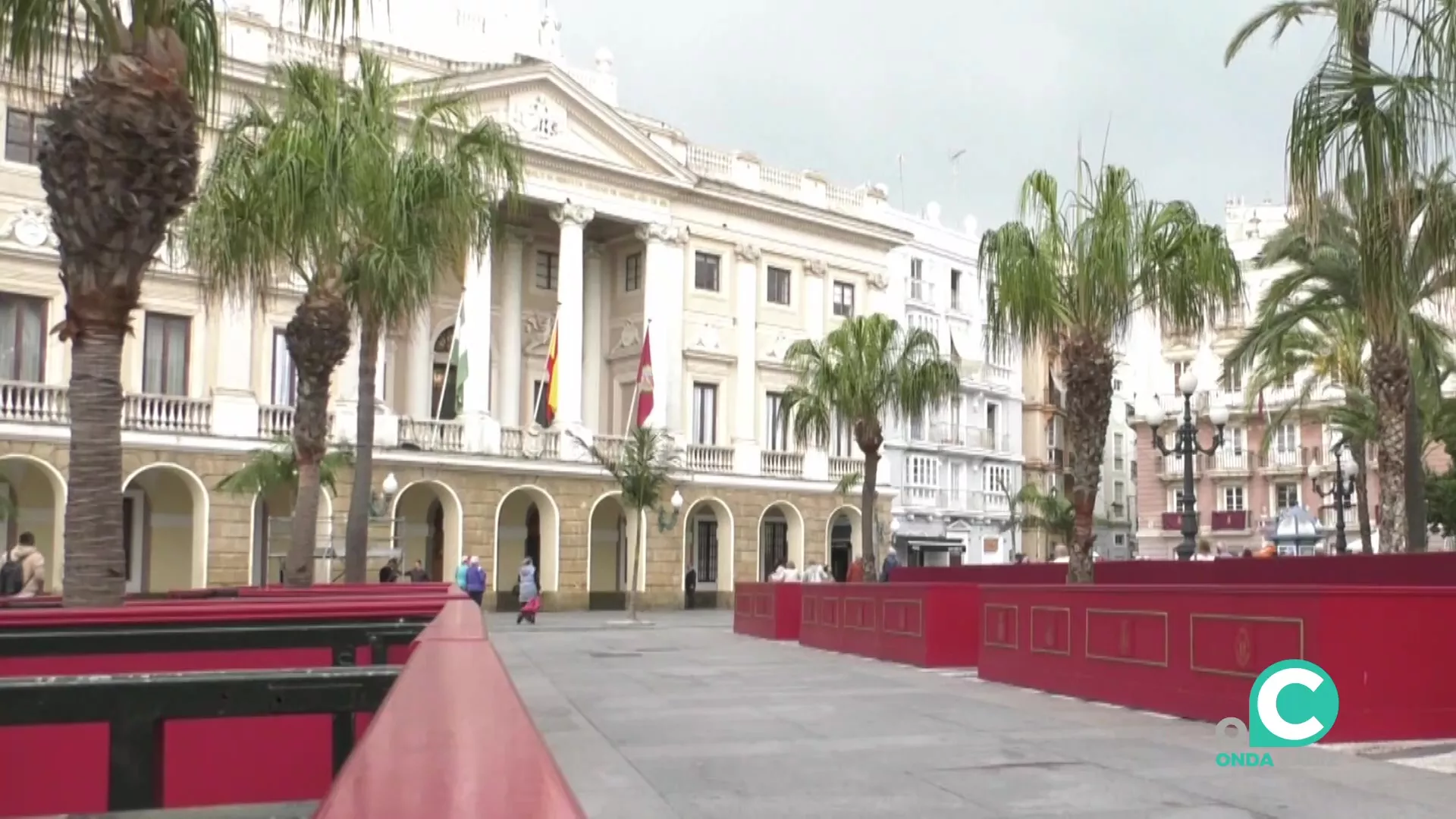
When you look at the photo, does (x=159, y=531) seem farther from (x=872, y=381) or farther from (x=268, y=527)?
(x=872, y=381)

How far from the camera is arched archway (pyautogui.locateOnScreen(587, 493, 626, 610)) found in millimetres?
45906

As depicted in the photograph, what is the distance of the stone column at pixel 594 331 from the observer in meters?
46.9

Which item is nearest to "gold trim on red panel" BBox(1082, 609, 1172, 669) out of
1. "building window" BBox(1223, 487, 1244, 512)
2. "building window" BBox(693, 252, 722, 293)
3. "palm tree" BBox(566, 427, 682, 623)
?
"palm tree" BBox(566, 427, 682, 623)

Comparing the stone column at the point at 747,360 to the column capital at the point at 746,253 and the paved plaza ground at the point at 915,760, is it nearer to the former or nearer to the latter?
the column capital at the point at 746,253

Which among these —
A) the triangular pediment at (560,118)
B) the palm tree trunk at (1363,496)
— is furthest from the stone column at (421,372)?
the palm tree trunk at (1363,496)

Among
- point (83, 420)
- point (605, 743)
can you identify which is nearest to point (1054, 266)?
point (605, 743)

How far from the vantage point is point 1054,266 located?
1870 centimetres

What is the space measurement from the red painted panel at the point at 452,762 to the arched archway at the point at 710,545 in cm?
4293

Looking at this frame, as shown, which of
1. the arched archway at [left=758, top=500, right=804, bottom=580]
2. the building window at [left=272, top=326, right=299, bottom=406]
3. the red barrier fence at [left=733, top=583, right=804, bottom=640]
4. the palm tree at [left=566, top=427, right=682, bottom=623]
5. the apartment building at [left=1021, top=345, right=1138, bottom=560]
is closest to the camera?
the red barrier fence at [left=733, top=583, right=804, bottom=640]

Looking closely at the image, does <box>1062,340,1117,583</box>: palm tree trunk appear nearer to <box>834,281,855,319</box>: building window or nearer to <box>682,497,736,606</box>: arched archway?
<box>682,497,736,606</box>: arched archway

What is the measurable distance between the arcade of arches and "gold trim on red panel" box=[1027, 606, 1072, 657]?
1750 cm

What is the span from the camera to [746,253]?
157 ft

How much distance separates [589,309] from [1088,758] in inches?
1541

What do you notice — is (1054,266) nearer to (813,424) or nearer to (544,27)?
(813,424)
